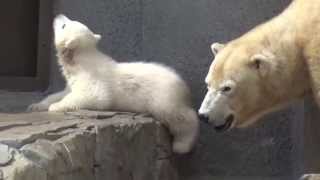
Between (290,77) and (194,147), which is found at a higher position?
(290,77)

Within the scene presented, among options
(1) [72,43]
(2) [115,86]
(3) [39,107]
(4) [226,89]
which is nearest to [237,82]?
(4) [226,89]

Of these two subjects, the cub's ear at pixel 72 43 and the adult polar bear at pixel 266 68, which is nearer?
the adult polar bear at pixel 266 68

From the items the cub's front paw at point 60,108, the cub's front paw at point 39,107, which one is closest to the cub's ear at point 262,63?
the cub's front paw at point 60,108

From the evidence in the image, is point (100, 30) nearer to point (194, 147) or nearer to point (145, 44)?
point (145, 44)

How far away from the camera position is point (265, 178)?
552cm

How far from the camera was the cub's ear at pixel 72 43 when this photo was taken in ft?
16.2

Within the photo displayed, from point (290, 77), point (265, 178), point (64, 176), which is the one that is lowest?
point (265, 178)

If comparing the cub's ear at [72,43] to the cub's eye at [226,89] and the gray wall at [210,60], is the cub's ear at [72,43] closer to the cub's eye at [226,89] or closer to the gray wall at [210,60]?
the gray wall at [210,60]

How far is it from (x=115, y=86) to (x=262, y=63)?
0.94m

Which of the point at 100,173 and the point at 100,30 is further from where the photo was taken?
the point at 100,30

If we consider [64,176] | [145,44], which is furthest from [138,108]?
[64,176]

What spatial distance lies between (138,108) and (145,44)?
0.79 metres

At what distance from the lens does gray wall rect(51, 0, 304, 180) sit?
5457 mm

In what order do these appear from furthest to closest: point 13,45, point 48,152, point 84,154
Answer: point 13,45 < point 84,154 < point 48,152
